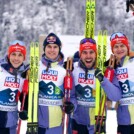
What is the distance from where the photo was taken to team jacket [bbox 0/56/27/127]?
15.7 feet

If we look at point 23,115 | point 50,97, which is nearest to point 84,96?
point 50,97

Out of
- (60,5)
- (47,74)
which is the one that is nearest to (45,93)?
(47,74)

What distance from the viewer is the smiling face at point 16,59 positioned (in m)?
4.88

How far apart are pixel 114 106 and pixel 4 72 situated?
1.48 m

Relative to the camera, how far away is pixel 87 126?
16.1ft

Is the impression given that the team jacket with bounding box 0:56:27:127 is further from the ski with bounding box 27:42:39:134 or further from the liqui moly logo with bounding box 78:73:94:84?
the liqui moly logo with bounding box 78:73:94:84

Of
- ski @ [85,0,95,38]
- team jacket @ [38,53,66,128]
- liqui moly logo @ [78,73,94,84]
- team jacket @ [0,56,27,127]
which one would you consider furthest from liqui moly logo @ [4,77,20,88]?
ski @ [85,0,95,38]

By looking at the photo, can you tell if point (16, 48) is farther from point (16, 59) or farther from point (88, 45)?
point (88, 45)

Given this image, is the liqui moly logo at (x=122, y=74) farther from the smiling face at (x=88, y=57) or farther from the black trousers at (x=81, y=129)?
the black trousers at (x=81, y=129)

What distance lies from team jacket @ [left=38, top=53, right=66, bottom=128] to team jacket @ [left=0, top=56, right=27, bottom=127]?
0.32 meters

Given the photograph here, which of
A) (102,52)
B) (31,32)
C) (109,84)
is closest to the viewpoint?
(109,84)

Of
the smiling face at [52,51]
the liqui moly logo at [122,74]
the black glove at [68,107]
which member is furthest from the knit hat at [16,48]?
the liqui moly logo at [122,74]

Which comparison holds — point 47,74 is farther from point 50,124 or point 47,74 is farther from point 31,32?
point 31,32

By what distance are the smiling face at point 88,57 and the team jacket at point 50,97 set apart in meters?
0.33
